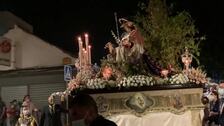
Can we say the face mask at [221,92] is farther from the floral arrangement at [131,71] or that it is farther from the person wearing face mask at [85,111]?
the person wearing face mask at [85,111]

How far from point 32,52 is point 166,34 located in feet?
30.6

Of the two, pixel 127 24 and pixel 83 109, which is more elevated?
pixel 127 24

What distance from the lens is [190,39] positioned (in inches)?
432

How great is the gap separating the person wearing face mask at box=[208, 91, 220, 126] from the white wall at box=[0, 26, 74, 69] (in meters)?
7.05

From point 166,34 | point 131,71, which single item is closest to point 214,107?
point 166,34

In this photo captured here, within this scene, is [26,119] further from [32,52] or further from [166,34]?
[32,52]

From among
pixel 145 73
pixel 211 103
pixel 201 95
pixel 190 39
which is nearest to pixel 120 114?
pixel 145 73

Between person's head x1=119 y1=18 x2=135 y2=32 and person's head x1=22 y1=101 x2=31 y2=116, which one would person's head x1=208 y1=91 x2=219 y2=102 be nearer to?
person's head x1=119 y1=18 x2=135 y2=32

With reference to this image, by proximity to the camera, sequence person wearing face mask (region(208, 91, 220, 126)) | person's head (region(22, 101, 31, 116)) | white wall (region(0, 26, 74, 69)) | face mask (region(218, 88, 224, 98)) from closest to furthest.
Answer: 1. person wearing face mask (region(208, 91, 220, 126))
2. person's head (region(22, 101, 31, 116))
3. face mask (region(218, 88, 224, 98))
4. white wall (region(0, 26, 74, 69))

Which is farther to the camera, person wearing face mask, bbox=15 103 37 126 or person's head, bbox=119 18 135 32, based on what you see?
person wearing face mask, bbox=15 103 37 126

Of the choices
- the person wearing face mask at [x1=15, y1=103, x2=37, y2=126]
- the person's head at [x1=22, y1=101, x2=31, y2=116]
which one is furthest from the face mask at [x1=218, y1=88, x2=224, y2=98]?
the person's head at [x1=22, y1=101, x2=31, y2=116]

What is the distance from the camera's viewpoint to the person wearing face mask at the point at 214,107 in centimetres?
1226

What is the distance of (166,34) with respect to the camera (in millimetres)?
10789

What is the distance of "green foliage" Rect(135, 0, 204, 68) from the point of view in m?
10.8
